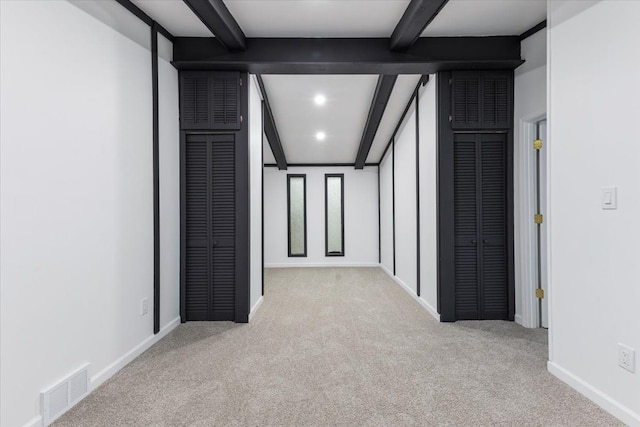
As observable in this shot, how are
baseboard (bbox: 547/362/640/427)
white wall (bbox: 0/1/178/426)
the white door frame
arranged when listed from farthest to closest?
1. the white door frame
2. baseboard (bbox: 547/362/640/427)
3. white wall (bbox: 0/1/178/426)

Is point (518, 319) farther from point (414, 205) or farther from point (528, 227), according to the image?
point (414, 205)

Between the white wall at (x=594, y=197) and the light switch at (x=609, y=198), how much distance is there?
26 mm

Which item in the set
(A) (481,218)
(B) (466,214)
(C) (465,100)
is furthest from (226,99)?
(A) (481,218)

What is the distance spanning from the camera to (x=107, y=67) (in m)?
2.45

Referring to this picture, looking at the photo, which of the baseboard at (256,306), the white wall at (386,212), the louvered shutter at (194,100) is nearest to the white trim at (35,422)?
the baseboard at (256,306)

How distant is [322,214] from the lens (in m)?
8.14

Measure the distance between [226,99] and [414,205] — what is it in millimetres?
2728

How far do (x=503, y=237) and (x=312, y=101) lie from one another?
10.0 feet

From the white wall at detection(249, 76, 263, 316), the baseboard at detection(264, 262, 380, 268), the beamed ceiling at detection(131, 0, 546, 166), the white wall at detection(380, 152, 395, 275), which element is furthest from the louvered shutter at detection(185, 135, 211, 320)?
the baseboard at detection(264, 262, 380, 268)

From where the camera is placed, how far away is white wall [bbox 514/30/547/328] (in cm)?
332

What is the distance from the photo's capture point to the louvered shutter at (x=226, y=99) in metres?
3.57

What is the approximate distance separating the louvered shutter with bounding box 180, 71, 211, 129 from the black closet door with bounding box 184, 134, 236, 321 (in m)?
0.15

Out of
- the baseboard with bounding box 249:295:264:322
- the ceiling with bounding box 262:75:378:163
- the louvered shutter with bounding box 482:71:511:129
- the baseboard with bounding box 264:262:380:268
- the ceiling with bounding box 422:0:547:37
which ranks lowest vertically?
the baseboard with bounding box 264:262:380:268

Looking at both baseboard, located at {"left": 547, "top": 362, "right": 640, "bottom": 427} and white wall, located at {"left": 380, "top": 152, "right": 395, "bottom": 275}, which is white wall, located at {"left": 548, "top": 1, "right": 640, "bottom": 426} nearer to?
baseboard, located at {"left": 547, "top": 362, "right": 640, "bottom": 427}
